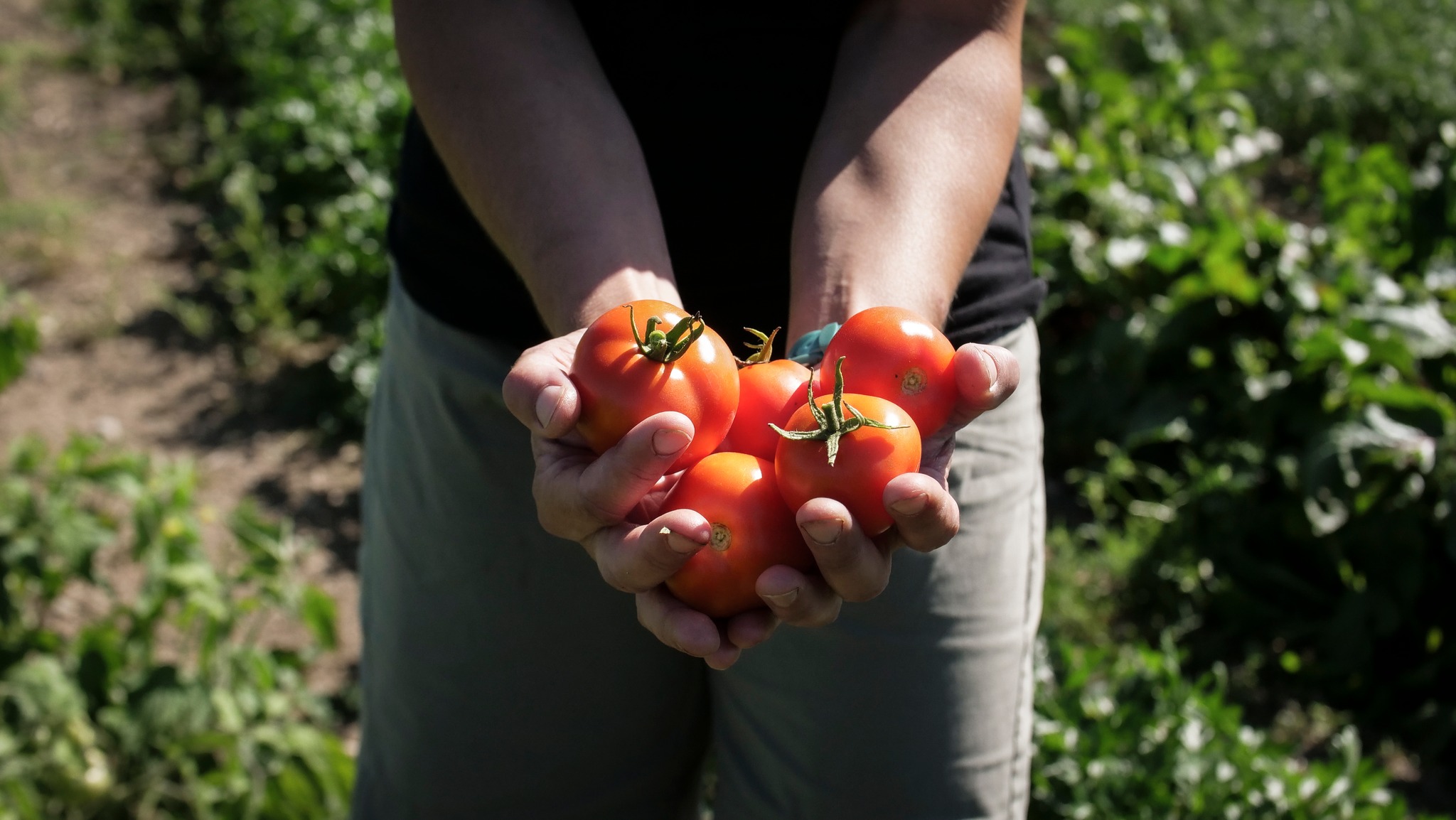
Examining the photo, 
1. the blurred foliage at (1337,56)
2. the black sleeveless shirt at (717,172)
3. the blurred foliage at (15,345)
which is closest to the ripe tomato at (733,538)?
the black sleeveless shirt at (717,172)

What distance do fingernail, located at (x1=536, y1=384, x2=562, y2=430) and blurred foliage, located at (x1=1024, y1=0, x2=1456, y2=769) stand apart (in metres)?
2.32

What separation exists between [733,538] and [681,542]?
10 centimetres

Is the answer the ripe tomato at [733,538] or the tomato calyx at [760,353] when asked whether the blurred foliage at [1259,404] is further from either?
the ripe tomato at [733,538]

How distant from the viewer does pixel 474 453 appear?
1.72 m

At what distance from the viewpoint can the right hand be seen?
1.22m

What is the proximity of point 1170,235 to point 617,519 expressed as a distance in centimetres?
285

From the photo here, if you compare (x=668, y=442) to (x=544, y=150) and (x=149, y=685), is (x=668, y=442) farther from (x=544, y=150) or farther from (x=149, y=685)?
(x=149, y=685)

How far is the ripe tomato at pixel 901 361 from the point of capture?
1369mm

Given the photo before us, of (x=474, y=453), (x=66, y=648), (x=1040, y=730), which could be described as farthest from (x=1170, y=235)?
(x=66, y=648)

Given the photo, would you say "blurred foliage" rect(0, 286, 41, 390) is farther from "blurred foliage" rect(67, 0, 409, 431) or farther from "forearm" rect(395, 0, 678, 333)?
"forearm" rect(395, 0, 678, 333)

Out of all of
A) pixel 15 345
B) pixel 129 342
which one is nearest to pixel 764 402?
pixel 15 345

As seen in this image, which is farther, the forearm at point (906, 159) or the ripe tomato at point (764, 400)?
the forearm at point (906, 159)

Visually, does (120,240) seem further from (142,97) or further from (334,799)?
(334,799)

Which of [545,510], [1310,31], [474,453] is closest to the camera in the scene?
[545,510]
